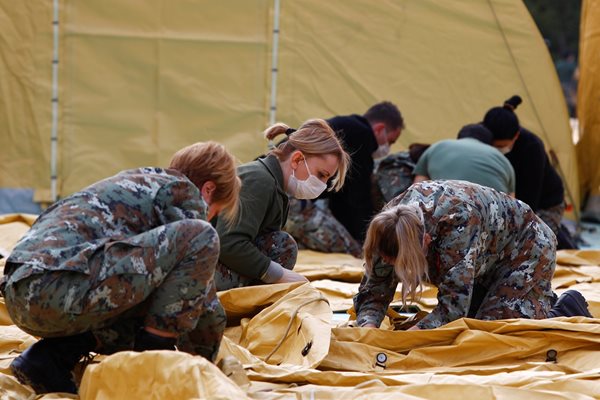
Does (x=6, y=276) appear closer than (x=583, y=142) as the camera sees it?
Yes

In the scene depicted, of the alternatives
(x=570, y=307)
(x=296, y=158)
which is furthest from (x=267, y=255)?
(x=570, y=307)

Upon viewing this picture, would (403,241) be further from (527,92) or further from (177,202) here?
(527,92)

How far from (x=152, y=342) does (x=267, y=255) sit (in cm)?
148

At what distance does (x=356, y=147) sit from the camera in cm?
619

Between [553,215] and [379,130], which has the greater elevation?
[379,130]

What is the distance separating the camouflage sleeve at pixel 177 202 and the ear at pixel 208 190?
→ 12cm

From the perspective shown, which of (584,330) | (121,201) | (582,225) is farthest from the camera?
(582,225)

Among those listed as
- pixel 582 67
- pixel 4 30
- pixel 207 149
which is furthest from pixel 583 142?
pixel 207 149

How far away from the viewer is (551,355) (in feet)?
11.3

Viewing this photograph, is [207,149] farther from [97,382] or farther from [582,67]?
[582,67]

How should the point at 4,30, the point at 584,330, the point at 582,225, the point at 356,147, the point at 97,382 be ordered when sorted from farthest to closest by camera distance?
the point at 582,225
the point at 4,30
the point at 356,147
the point at 584,330
the point at 97,382

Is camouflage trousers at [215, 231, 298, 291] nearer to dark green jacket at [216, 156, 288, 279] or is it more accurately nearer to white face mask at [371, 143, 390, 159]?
dark green jacket at [216, 156, 288, 279]

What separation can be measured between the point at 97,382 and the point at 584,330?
5.12 feet

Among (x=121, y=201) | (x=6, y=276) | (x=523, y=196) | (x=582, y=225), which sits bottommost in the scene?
(x=582, y=225)
